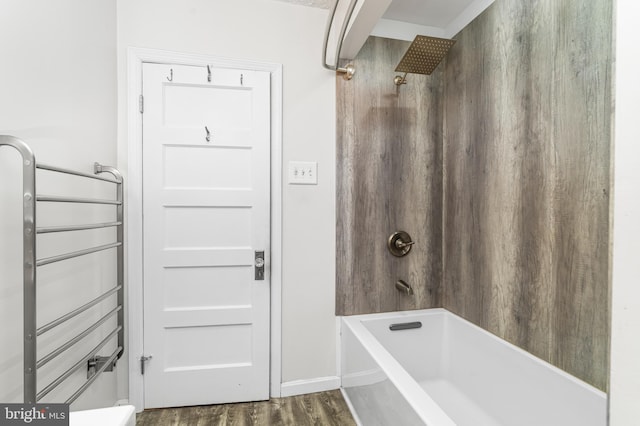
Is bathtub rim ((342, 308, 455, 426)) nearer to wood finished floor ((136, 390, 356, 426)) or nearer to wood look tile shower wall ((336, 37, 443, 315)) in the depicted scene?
wood look tile shower wall ((336, 37, 443, 315))

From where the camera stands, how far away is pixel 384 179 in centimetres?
198

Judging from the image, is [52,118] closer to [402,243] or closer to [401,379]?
[401,379]

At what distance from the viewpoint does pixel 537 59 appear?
141 cm

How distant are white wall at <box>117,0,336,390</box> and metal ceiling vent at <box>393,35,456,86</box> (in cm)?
48

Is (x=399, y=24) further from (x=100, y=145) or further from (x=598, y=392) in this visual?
(x=598, y=392)

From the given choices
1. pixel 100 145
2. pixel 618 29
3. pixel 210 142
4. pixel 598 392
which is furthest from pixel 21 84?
pixel 598 392

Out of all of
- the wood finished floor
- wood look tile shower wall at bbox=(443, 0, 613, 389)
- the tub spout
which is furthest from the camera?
the tub spout

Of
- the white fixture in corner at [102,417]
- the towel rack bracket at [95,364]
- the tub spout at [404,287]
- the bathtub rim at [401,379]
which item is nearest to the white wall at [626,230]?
the bathtub rim at [401,379]

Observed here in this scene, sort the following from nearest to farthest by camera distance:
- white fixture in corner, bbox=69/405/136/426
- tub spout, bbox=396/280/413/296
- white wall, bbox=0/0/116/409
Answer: white fixture in corner, bbox=69/405/136/426
white wall, bbox=0/0/116/409
tub spout, bbox=396/280/413/296

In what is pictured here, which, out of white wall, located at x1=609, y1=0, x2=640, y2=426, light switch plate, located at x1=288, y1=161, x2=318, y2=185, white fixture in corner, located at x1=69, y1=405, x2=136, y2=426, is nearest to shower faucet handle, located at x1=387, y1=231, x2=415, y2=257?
light switch plate, located at x1=288, y1=161, x2=318, y2=185

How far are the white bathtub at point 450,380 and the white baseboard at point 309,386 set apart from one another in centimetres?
10

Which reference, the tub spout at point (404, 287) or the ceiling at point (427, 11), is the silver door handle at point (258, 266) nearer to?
the tub spout at point (404, 287)

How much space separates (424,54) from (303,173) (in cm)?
96

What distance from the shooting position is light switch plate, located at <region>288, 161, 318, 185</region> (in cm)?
186
